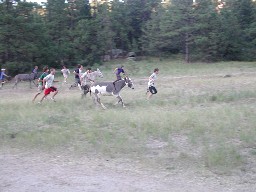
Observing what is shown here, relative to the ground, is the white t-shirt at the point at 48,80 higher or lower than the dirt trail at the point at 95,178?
higher

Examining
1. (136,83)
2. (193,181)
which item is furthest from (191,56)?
(193,181)

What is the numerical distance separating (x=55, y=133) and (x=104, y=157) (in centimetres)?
276

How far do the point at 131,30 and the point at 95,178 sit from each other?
53084mm

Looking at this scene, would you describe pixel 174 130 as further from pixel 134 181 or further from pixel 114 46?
pixel 114 46

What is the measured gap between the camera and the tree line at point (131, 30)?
40.3 m

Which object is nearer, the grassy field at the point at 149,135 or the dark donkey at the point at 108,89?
the grassy field at the point at 149,135

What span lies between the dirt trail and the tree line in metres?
28.6

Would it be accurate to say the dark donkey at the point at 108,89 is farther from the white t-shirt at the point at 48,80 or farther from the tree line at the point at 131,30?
the tree line at the point at 131,30

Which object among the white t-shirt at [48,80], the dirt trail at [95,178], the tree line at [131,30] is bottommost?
the dirt trail at [95,178]

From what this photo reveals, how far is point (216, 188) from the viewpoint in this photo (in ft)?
22.3

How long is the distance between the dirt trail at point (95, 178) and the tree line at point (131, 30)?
93.9 feet

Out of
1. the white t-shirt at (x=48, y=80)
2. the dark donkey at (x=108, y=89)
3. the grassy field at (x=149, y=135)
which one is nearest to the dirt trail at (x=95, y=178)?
the grassy field at (x=149, y=135)

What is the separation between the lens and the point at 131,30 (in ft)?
193

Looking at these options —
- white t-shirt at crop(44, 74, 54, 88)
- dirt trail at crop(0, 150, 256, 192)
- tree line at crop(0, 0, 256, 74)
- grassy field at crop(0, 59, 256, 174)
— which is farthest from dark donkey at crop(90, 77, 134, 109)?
tree line at crop(0, 0, 256, 74)
